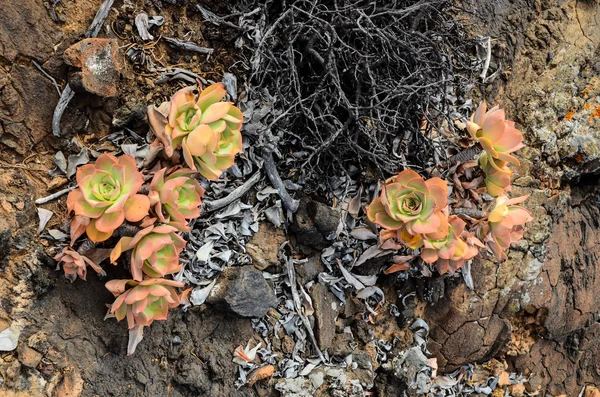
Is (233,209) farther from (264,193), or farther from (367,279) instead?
(367,279)

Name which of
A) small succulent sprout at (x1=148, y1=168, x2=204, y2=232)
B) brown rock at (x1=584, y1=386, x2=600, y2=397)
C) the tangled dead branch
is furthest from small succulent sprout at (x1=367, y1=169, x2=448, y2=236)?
brown rock at (x1=584, y1=386, x2=600, y2=397)

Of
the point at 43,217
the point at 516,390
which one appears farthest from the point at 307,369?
the point at 516,390

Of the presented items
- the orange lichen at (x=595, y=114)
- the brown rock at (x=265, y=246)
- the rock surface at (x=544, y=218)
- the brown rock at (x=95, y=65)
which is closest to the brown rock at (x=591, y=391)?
the rock surface at (x=544, y=218)

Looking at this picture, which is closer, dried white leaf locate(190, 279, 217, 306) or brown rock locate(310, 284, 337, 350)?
dried white leaf locate(190, 279, 217, 306)

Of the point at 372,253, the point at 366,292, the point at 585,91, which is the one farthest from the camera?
the point at 585,91

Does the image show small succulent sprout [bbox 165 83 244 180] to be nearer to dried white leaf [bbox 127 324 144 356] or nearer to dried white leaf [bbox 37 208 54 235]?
dried white leaf [bbox 37 208 54 235]

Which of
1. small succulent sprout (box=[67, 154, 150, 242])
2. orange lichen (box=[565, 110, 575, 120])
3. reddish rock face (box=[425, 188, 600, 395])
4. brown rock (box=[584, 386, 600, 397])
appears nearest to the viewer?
small succulent sprout (box=[67, 154, 150, 242])
